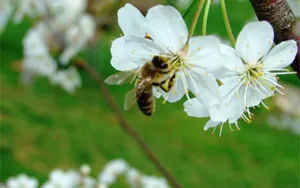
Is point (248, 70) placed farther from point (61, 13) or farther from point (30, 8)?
point (61, 13)

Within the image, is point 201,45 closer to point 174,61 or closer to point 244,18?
point 174,61

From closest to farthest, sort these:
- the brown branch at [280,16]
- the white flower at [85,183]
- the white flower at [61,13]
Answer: the brown branch at [280,16] < the white flower at [85,183] < the white flower at [61,13]

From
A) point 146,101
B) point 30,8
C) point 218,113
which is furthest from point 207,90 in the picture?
point 30,8

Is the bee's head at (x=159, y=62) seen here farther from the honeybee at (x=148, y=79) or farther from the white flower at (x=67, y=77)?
the white flower at (x=67, y=77)

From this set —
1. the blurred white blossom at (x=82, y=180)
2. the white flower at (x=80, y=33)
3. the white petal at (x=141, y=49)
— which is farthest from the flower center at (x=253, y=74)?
the white flower at (x=80, y=33)

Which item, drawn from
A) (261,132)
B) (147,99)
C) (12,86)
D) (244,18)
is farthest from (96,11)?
(147,99)

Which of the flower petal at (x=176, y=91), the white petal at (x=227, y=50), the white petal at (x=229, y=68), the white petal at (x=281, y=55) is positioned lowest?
the white petal at (x=281, y=55)
